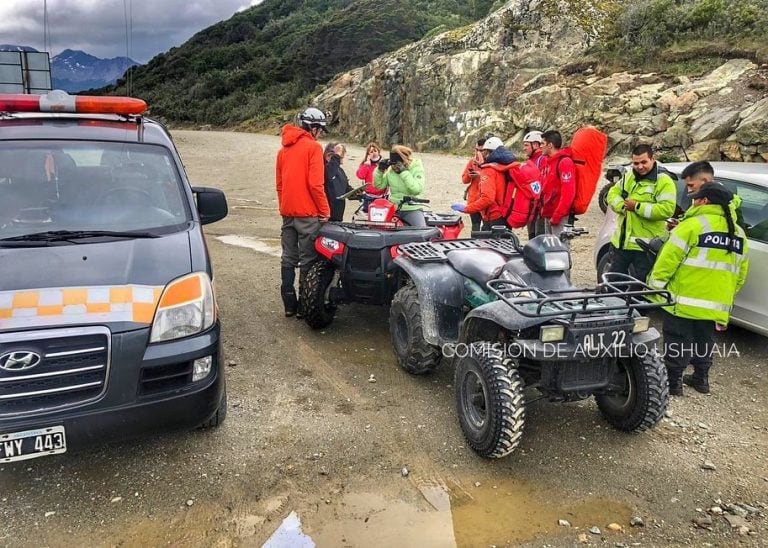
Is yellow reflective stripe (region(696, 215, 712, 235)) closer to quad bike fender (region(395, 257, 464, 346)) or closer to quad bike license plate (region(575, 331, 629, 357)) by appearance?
quad bike license plate (region(575, 331, 629, 357))

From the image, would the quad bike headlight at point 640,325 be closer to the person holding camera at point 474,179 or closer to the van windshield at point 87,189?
the van windshield at point 87,189

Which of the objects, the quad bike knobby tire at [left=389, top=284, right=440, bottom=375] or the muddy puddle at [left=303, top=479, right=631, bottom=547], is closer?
the muddy puddle at [left=303, top=479, right=631, bottom=547]

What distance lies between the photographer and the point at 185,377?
127 inches

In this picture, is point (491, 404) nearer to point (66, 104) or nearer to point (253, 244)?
point (66, 104)

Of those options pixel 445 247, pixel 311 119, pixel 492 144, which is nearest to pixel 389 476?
pixel 445 247

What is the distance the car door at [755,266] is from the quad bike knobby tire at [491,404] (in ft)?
9.16

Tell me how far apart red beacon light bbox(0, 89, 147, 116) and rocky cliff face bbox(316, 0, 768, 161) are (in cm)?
1427

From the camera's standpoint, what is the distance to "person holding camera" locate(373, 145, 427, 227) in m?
6.51

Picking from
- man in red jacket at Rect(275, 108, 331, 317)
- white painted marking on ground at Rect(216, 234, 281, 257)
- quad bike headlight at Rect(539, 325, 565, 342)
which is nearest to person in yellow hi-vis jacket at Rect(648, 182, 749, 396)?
quad bike headlight at Rect(539, 325, 565, 342)

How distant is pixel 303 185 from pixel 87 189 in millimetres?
2178

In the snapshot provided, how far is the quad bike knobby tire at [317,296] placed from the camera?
5672mm

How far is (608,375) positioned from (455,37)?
2793 cm

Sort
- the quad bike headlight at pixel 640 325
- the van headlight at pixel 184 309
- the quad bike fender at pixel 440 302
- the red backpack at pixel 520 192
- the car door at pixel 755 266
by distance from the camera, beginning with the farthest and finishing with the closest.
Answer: the red backpack at pixel 520 192 → the car door at pixel 755 266 → the quad bike fender at pixel 440 302 → the quad bike headlight at pixel 640 325 → the van headlight at pixel 184 309

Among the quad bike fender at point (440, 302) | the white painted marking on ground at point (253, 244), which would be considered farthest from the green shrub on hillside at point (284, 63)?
the quad bike fender at point (440, 302)
